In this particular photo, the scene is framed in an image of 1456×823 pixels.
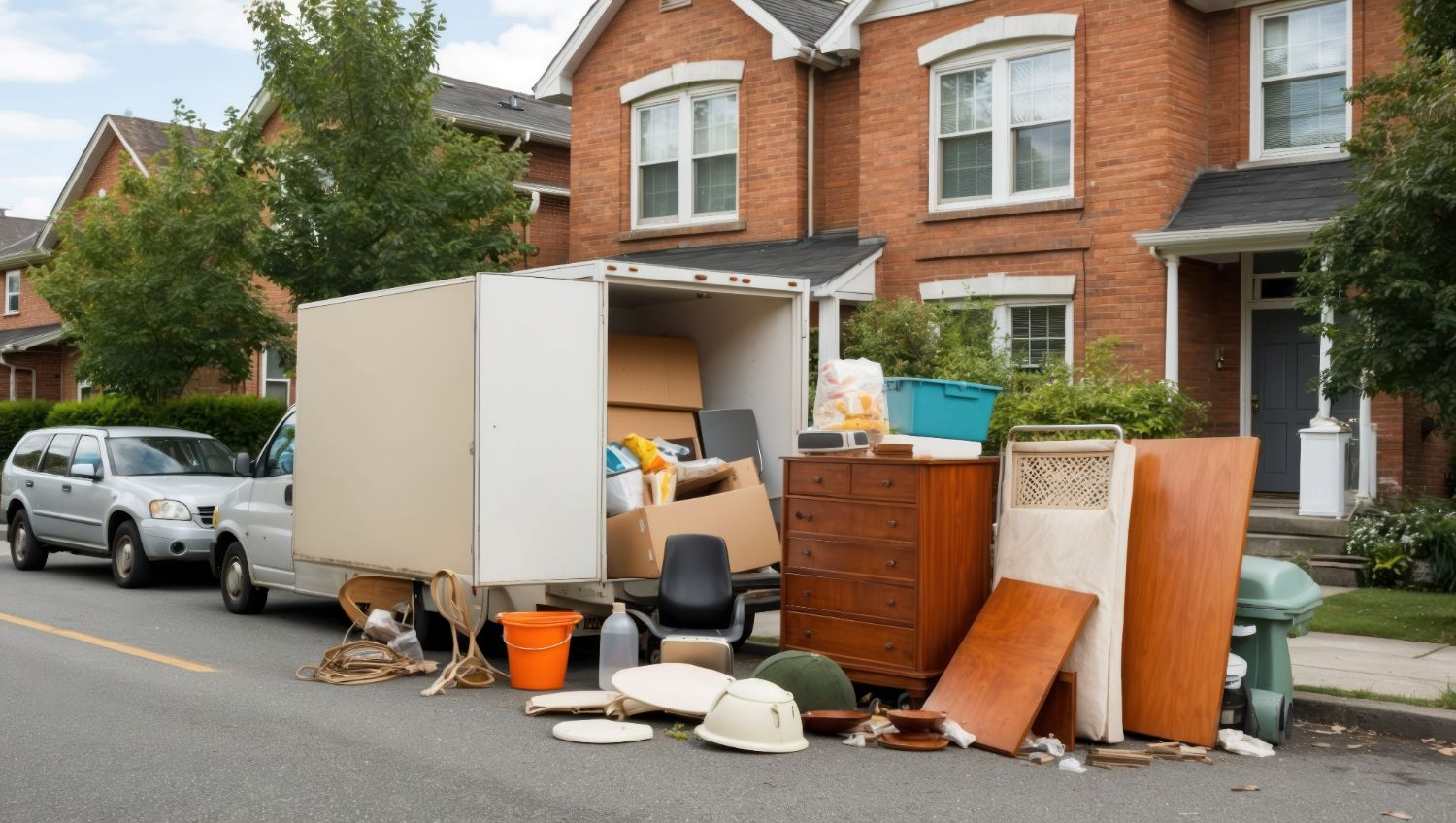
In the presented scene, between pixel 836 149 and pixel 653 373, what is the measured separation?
892cm

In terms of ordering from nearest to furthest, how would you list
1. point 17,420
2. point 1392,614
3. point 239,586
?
point 1392,614 → point 239,586 → point 17,420

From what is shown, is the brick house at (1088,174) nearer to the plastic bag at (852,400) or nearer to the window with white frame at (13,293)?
the plastic bag at (852,400)

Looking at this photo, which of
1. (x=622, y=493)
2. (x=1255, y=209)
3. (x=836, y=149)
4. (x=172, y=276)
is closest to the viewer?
(x=622, y=493)

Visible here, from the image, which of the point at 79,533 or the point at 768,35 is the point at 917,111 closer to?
the point at 768,35

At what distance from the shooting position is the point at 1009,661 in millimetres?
7230

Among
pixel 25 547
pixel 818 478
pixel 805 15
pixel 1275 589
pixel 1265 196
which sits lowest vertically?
pixel 25 547

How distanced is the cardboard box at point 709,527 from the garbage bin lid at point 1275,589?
3.33m

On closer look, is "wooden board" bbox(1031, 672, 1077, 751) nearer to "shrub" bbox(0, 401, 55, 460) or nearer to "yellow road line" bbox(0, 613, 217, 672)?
"yellow road line" bbox(0, 613, 217, 672)

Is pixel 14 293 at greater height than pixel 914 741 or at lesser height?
greater

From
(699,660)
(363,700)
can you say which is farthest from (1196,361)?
(363,700)

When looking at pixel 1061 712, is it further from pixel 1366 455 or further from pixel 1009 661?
pixel 1366 455

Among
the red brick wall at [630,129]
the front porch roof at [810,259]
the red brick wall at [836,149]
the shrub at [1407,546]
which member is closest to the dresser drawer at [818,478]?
the shrub at [1407,546]

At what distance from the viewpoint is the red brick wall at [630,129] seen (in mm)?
18609

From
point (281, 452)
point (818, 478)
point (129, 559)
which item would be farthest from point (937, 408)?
point (129, 559)
